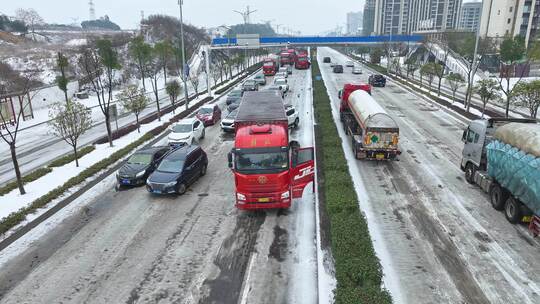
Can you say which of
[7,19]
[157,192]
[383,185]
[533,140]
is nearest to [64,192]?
[157,192]

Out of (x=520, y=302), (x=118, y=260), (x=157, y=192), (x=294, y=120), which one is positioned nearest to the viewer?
(x=520, y=302)

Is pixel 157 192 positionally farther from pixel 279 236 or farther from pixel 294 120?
pixel 294 120

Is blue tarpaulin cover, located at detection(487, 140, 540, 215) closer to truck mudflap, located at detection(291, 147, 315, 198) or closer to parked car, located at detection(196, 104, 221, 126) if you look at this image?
truck mudflap, located at detection(291, 147, 315, 198)

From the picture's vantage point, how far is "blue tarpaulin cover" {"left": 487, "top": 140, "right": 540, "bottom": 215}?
38.7ft

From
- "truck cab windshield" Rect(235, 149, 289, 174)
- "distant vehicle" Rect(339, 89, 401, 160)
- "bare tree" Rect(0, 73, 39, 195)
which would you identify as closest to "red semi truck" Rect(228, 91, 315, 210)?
"truck cab windshield" Rect(235, 149, 289, 174)

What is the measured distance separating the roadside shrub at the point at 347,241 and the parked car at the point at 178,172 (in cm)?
623

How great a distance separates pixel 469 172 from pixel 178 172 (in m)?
13.6

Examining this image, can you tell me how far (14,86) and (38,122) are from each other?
35.9 ft

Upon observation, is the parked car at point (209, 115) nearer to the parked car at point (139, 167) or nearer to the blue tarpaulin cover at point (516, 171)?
the parked car at point (139, 167)

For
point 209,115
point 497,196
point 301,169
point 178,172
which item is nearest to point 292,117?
point 209,115

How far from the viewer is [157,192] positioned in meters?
16.9

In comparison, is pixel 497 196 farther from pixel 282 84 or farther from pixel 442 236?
pixel 282 84

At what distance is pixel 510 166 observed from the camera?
13164 mm

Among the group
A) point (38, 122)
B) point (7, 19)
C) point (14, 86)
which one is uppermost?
point (7, 19)
